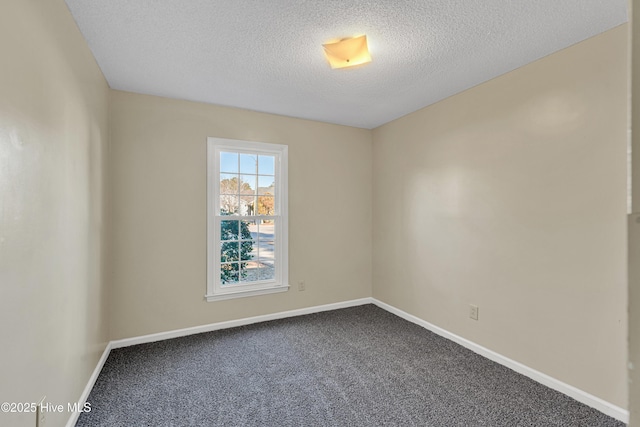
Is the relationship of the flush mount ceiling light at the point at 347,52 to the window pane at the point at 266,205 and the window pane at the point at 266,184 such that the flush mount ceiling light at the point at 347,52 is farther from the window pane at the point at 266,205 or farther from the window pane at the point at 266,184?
the window pane at the point at 266,205

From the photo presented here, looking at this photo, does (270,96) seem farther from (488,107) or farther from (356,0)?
(488,107)

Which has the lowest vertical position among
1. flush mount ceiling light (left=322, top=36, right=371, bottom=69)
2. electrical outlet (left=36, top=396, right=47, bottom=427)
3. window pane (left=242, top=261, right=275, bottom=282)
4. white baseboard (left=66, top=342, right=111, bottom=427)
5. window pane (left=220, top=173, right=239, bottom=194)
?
white baseboard (left=66, top=342, right=111, bottom=427)

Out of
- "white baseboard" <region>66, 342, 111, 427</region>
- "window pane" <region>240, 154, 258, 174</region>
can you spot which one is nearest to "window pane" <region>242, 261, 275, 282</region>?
"window pane" <region>240, 154, 258, 174</region>

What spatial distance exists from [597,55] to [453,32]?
3.05 feet

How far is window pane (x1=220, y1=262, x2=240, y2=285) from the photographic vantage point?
11.0 feet

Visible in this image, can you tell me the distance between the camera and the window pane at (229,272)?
3361 mm

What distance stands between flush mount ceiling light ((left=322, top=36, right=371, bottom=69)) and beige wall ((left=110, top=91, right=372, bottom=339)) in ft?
4.93

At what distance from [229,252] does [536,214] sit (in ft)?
9.32

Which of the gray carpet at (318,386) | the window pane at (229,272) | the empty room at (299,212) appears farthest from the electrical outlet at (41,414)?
the window pane at (229,272)

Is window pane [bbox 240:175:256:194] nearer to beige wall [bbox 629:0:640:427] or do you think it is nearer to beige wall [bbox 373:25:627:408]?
beige wall [bbox 373:25:627:408]

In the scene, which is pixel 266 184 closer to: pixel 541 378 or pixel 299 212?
pixel 299 212

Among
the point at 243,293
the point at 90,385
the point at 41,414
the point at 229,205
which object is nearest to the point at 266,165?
the point at 229,205

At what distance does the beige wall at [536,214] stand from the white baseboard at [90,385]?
115 inches

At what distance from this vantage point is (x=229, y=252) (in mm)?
3402
